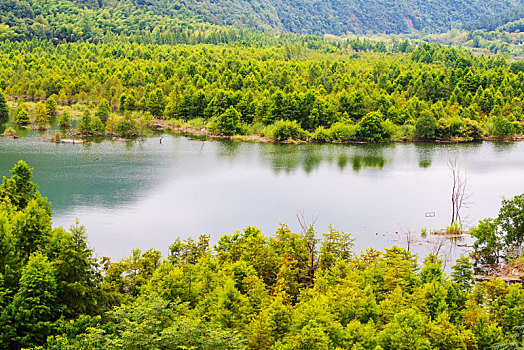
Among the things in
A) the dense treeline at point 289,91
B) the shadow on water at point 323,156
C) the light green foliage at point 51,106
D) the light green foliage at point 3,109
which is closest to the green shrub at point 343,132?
the dense treeline at point 289,91

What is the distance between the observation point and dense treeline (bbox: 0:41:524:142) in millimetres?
59969

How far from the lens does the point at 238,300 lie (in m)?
17.8

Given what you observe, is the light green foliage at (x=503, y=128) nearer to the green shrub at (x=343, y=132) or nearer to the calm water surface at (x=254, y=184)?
the calm water surface at (x=254, y=184)

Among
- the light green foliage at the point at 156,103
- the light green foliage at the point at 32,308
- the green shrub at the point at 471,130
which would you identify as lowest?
the light green foliage at the point at 32,308

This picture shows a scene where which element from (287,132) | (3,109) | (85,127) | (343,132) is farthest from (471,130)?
(3,109)

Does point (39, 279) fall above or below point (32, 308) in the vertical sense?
above

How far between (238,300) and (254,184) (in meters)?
24.4

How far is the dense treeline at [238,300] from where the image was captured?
49.0 ft

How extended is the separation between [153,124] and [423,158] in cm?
3149

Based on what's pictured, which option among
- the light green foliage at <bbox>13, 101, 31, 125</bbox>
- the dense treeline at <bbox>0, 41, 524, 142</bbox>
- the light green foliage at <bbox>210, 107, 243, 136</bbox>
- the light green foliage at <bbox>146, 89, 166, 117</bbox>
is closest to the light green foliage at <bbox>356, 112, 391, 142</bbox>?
the dense treeline at <bbox>0, 41, 524, 142</bbox>

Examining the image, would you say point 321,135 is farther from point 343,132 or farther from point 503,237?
point 503,237

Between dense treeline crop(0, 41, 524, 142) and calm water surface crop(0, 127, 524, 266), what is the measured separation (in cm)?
403

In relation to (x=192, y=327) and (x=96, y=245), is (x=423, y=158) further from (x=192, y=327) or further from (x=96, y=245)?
(x=192, y=327)

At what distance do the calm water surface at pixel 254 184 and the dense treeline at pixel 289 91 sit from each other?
13.2 feet
